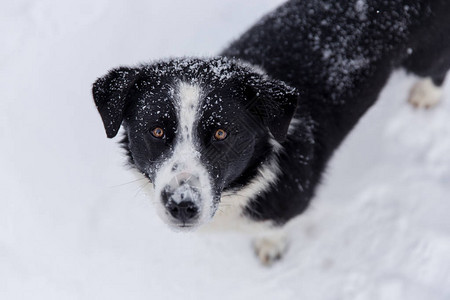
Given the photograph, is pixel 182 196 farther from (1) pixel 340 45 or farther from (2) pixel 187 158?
(1) pixel 340 45

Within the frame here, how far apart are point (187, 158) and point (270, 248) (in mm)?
1831

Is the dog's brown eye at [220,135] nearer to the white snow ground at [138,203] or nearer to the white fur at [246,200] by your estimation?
the white fur at [246,200]

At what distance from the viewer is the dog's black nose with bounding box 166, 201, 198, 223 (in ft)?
8.95

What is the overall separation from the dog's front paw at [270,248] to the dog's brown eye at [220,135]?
157cm

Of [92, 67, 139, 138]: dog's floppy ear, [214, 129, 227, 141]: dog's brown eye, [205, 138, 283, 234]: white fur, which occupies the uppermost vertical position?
[92, 67, 139, 138]: dog's floppy ear

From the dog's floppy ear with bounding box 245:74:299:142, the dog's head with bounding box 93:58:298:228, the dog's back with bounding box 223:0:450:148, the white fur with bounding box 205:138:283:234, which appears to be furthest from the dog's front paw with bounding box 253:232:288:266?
the dog's floppy ear with bounding box 245:74:299:142

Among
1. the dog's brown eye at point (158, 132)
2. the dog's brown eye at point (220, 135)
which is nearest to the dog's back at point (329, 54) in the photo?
Result: the dog's brown eye at point (220, 135)

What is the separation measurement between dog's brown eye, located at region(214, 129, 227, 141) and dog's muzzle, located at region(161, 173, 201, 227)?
12.1 inches

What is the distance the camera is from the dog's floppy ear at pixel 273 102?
3.02 metres

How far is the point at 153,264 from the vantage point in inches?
172

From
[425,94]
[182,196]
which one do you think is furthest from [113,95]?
[425,94]

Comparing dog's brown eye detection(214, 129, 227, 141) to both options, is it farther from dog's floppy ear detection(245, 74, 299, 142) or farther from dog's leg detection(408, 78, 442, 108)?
dog's leg detection(408, 78, 442, 108)

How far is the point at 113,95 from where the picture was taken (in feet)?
9.89

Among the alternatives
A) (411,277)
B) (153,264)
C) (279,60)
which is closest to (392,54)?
(279,60)
